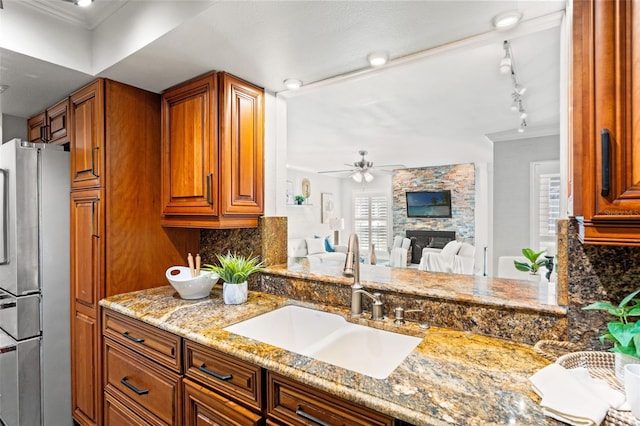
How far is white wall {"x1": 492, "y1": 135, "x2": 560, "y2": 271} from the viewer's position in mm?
4012

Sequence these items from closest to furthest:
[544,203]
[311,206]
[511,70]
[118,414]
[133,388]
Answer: [133,388] → [118,414] → [511,70] → [544,203] → [311,206]

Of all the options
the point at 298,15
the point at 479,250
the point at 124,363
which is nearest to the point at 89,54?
the point at 298,15

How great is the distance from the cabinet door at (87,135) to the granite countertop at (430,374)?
98 cm

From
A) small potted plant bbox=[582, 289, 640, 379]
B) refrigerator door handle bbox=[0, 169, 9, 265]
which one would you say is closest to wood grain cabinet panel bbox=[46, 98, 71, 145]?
refrigerator door handle bbox=[0, 169, 9, 265]

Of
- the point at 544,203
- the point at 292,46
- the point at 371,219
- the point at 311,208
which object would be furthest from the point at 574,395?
the point at 371,219

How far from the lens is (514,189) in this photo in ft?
13.5

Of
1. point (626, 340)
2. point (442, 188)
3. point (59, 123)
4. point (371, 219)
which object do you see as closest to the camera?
point (626, 340)

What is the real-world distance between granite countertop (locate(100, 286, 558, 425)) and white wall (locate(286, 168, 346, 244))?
18.9 feet

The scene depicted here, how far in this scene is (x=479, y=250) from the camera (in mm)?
6852

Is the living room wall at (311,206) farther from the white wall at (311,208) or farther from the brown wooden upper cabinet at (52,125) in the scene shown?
the brown wooden upper cabinet at (52,125)

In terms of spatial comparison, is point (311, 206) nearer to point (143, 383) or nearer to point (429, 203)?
point (429, 203)

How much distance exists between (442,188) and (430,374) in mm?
7024

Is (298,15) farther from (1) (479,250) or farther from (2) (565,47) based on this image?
(1) (479,250)

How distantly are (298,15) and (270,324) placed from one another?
1380mm
